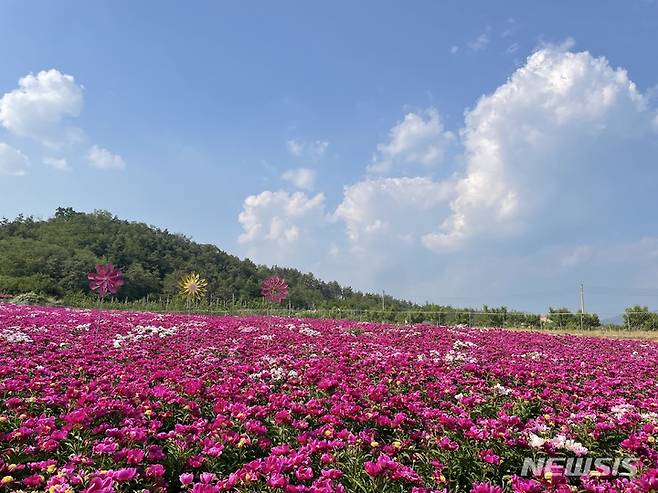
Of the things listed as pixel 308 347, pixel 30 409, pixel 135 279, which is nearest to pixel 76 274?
pixel 135 279

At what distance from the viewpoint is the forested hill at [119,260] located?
47.4 metres

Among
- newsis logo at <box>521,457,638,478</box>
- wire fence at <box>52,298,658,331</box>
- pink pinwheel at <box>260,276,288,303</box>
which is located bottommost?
newsis logo at <box>521,457,638,478</box>

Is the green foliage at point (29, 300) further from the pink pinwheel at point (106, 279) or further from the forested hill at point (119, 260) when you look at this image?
the pink pinwheel at point (106, 279)

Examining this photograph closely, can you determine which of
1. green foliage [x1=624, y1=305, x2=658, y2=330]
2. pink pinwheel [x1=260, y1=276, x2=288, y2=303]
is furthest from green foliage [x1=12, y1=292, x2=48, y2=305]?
green foliage [x1=624, y1=305, x2=658, y2=330]

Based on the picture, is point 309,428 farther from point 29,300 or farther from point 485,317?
point 29,300

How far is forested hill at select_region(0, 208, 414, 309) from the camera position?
47.4m

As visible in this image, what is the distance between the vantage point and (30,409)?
4.16 meters

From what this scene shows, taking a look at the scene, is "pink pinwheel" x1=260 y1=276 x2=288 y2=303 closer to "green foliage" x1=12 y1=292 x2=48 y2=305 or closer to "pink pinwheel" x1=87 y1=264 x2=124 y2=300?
"pink pinwheel" x1=87 y1=264 x2=124 y2=300

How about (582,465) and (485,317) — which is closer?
(582,465)

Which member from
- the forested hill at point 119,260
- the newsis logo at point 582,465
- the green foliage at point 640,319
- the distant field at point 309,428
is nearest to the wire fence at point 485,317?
the green foliage at point 640,319

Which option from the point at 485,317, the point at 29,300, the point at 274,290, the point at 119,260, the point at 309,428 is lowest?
the point at 309,428

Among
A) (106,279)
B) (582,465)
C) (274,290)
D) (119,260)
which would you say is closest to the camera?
(582,465)

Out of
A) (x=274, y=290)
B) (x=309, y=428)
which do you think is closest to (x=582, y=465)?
(x=309, y=428)

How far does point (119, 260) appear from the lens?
6038 cm
